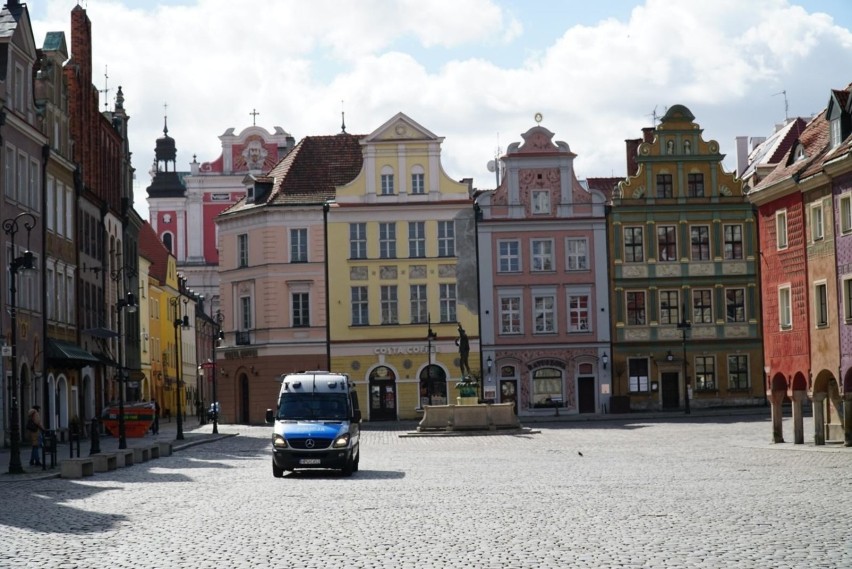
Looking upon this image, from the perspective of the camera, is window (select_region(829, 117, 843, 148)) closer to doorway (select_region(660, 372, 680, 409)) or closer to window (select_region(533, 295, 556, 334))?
window (select_region(533, 295, 556, 334))

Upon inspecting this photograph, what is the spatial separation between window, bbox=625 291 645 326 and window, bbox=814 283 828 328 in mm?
33669

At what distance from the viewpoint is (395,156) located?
76688mm

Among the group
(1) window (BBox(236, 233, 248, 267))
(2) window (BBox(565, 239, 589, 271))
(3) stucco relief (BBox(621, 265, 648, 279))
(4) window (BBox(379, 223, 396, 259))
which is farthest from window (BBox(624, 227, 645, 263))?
(1) window (BBox(236, 233, 248, 267))

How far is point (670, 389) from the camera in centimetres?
7675

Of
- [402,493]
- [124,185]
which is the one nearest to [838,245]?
[402,493]

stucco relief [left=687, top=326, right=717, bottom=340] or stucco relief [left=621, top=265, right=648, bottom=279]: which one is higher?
stucco relief [left=621, top=265, right=648, bottom=279]

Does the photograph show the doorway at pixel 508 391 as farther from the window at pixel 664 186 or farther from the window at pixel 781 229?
the window at pixel 781 229

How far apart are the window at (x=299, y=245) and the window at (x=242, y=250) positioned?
108 inches

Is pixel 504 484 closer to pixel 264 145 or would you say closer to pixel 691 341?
pixel 691 341

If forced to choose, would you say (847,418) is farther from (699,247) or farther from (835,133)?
(699,247)

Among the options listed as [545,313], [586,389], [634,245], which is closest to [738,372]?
[586,389]

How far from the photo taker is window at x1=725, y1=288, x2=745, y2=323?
252 feet

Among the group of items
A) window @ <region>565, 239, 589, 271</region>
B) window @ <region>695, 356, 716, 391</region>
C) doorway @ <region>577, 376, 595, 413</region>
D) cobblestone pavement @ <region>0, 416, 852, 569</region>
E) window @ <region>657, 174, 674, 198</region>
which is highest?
window @ <region>657, 174, 674, 198</region>

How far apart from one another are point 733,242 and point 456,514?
58000 millimetres
